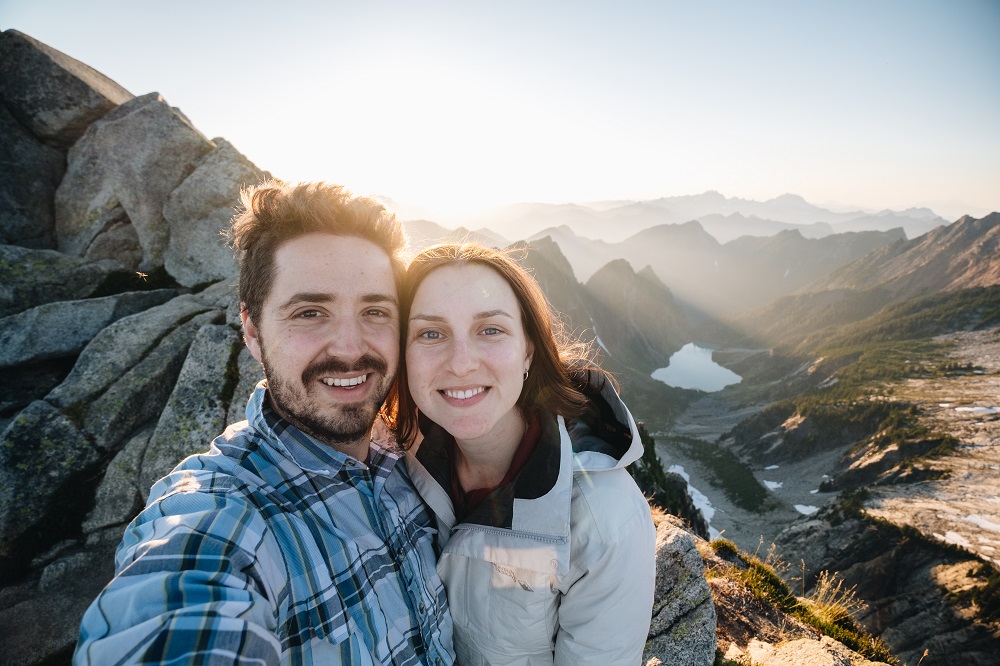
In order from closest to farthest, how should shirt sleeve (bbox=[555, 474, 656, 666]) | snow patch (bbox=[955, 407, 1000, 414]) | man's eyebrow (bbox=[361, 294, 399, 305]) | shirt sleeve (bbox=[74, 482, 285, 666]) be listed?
shirt sleeve (bbox=[74, 482, 285, 666]) < shirt sleeve (bbox=[555, 474, 656, 666]) < man's eyebrow (bbox=[361, 294, 399, 305]) < snow patch (bbox=[955, 407, 1000, 414])

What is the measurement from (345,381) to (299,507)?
954mm

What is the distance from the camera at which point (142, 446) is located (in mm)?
7672

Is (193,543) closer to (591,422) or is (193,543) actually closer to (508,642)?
(508,642)

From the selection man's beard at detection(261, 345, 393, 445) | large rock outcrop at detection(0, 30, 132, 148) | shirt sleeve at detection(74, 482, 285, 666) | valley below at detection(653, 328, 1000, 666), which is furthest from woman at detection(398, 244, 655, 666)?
large rock outcrop at detection(0, 30, 132, 148)

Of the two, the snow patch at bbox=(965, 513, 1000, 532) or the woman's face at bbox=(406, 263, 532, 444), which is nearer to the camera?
the woman's face at bbox=(406, 263, 532, 444)

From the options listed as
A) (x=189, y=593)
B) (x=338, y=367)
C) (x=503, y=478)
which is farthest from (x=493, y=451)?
(x=189, y=593)

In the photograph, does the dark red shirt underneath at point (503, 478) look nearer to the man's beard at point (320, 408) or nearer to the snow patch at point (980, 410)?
the man's beard at point (320, 408)

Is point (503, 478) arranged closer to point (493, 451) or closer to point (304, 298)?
point (493, 451)

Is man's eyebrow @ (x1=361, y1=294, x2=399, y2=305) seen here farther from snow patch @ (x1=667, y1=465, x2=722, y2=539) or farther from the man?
snow patch @ (x1=667, y1=465, x2=722, y2=539)

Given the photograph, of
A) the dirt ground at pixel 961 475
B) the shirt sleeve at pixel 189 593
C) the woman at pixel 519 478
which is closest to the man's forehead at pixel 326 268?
the woman at pixel 519 478

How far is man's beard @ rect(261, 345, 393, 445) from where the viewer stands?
10.3ft

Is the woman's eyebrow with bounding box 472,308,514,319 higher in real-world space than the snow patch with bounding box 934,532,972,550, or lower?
higher

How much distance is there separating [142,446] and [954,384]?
165 m

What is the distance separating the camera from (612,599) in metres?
2.89
